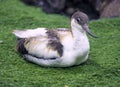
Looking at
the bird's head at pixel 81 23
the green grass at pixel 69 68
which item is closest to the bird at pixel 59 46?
the bird's head at pixel 81 23

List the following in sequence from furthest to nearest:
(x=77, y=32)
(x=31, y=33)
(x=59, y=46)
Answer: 1. (x=31, y=33)
2. (x=77, y=32)
3. (x=59, y=46)

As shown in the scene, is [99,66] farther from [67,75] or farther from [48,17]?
[48,17]

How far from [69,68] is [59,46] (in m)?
0.34

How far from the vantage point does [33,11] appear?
27.5 feet

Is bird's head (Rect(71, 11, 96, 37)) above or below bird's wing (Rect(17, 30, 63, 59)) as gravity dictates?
above

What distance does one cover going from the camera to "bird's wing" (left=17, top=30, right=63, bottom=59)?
191 inches

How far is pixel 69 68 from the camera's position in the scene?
5.04m

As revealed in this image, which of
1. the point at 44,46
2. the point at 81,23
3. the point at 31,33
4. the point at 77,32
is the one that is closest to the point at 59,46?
→ the point at 44,46

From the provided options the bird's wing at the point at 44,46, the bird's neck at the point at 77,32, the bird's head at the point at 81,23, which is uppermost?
the bird's head at the point at 81,23

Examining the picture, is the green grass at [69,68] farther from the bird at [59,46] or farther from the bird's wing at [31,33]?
the bird's wing at [31,33]

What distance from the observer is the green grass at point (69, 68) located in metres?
4.64

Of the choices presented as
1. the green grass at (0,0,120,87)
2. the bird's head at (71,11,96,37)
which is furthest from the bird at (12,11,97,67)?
the green grass at (0,0,120,87)

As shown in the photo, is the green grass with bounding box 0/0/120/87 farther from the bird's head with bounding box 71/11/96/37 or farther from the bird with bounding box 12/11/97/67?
the bird's head with bounding box 71/11/96/37

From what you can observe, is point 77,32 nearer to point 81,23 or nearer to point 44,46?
point 81,23
